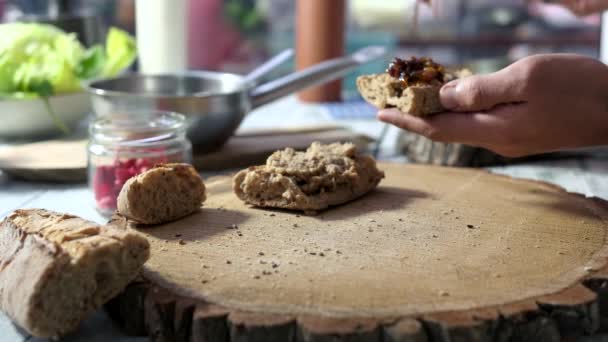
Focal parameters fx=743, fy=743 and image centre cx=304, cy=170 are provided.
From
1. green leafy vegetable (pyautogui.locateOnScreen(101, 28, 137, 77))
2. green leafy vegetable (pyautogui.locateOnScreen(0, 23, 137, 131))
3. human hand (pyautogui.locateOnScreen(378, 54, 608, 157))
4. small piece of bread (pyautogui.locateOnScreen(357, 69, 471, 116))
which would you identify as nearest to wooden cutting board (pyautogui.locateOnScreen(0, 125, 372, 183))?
green leafy vegetable (pyautogui.locateOnScreen(0, 23, 137, 131))

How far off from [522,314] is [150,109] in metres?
1.01

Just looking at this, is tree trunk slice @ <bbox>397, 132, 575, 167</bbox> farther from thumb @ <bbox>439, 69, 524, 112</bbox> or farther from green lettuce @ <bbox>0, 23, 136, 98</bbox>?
green lettuce @ <bbox>0, 23, 136, 98</bbox>

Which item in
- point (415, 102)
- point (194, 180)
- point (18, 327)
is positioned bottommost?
point (18, 327)

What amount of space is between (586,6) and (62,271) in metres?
1.72

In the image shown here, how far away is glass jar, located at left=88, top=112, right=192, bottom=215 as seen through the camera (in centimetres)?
144

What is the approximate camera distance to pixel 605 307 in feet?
3.26

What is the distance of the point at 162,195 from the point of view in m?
1.23

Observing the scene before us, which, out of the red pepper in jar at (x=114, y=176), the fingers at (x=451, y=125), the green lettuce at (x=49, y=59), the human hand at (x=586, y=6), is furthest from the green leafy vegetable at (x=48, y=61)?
the human hand at (x=586, y=6)

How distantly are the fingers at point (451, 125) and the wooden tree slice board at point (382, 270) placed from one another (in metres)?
0.12

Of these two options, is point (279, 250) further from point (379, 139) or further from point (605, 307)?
point (379, 139)

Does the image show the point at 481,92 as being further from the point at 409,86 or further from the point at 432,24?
the point at 432,24

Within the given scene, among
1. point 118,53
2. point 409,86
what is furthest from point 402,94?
point 118,53

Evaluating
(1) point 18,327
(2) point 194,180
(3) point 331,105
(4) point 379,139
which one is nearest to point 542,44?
(3) point 331,105

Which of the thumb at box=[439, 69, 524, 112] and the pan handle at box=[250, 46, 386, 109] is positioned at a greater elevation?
the thumb at box=[439, 69, 524, 112]
